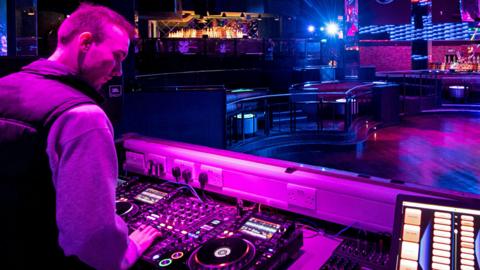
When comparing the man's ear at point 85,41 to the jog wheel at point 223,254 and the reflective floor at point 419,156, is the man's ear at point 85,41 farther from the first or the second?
the reflective floor at point 419,156

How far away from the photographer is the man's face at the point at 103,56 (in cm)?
126

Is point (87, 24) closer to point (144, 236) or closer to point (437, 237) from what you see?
point (144, 236)

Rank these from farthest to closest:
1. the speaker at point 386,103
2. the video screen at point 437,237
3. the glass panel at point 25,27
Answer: the speaker at point 386,103 < the glass panel at point 25,27 < the video screen at point 437,237

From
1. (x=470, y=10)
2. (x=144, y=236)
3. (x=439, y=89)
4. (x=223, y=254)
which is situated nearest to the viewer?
(x=223, y=254)

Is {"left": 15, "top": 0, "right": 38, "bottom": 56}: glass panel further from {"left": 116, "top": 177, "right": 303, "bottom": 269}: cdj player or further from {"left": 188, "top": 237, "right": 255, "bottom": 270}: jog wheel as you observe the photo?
{"left": 188, "top": 237, "right": 255, "bottom": 270}: jog wheel

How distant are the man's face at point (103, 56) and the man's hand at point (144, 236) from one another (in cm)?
56

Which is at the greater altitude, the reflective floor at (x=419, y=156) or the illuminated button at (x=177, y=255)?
the illuminated button at (x=177, y=255)

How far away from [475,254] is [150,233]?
1.06 meters

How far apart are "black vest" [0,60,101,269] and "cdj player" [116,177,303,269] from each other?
35cm

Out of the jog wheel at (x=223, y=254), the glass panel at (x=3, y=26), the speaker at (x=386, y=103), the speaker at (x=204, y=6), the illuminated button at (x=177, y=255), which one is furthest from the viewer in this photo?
the speaker at (x=204, y=6)

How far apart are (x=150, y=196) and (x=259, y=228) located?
0.68 metres

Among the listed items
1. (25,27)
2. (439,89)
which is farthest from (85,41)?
(439,89)

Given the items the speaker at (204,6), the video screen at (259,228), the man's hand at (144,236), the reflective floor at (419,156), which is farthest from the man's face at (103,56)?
the speaker at (204,6)

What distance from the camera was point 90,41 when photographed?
125cm
